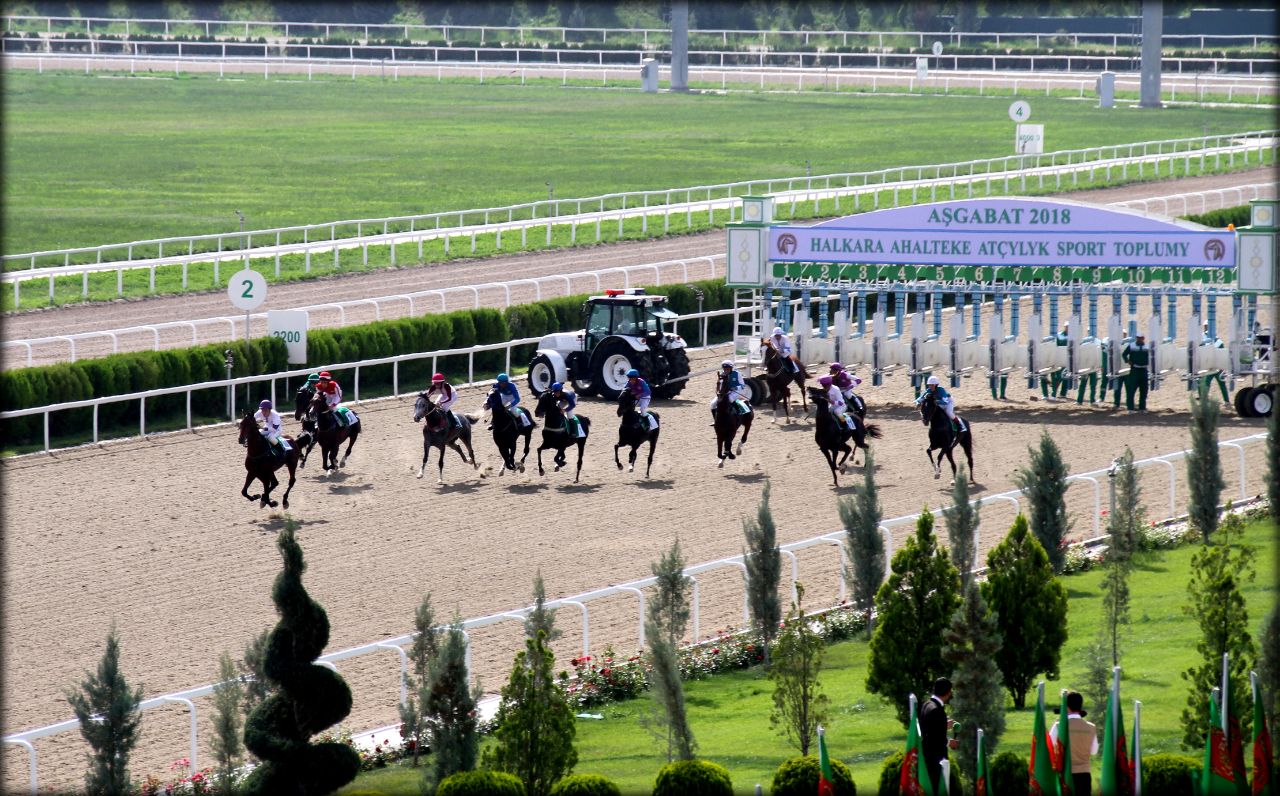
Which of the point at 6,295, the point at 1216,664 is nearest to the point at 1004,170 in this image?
the point at 6,295

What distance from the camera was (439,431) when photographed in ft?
61.4

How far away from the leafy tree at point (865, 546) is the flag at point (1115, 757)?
14.5ft

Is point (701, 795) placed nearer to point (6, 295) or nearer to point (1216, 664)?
point (1216, 664)

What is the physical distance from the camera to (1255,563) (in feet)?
46.5

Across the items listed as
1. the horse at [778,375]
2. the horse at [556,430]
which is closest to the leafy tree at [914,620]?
the horse at [556,430]

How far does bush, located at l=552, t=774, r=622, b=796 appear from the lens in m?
8.73

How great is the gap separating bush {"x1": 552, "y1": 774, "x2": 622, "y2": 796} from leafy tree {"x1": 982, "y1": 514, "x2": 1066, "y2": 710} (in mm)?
3235

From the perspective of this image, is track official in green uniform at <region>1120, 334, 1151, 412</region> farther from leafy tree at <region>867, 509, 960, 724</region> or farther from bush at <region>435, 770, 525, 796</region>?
bush at <region>435, 770, 525, 796</region>

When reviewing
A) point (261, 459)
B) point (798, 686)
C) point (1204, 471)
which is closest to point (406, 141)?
point (261, 459)

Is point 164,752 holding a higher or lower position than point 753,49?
lower

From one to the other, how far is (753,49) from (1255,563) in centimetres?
6113

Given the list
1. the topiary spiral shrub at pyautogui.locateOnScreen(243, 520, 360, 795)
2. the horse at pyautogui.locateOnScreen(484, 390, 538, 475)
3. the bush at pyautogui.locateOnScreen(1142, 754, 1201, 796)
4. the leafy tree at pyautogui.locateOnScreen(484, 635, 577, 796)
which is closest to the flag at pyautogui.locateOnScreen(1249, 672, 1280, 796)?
the bush at pyautogui.locateOnScreen(1142, 754, 1201, 796)

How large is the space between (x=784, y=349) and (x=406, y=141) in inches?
1287

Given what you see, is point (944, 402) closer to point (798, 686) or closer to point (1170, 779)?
point (798, 686)
